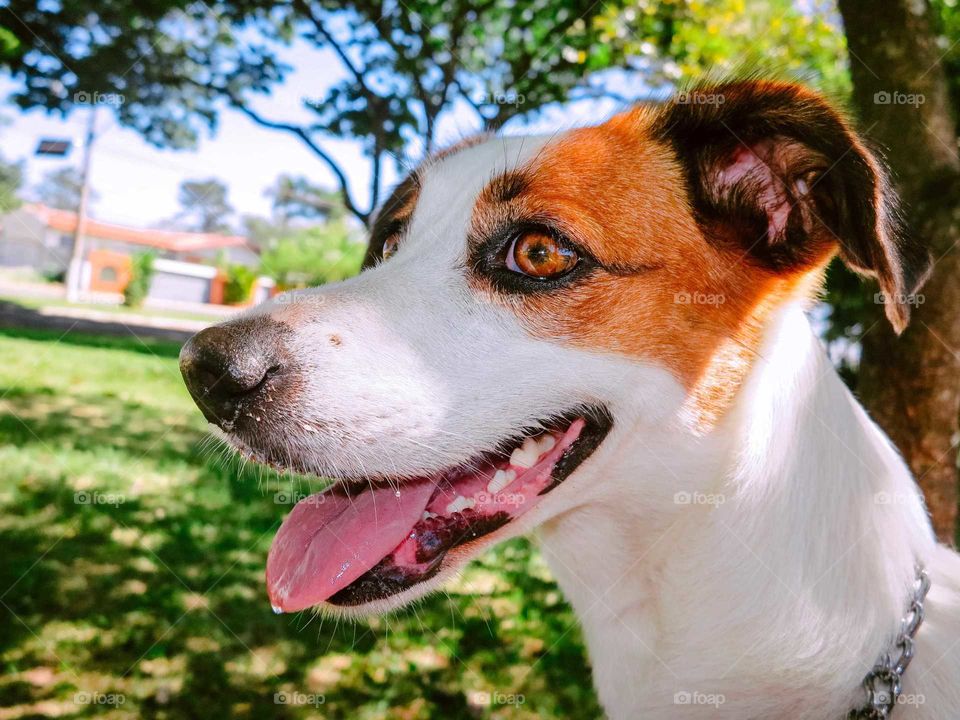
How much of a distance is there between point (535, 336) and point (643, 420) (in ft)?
1.28

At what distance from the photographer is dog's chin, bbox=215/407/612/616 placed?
1.91 m

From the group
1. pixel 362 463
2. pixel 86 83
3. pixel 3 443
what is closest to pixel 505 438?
pixel 362 463

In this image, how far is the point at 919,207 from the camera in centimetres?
321

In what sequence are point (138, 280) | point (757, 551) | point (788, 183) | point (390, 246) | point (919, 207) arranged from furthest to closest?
point (138, 280), point (919, 207), point (390, 246), point (788, 183), point (757, 551)

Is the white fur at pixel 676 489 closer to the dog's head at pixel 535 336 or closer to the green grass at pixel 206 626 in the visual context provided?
the dog's head at pixel 535 336

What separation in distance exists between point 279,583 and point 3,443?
6.16 m

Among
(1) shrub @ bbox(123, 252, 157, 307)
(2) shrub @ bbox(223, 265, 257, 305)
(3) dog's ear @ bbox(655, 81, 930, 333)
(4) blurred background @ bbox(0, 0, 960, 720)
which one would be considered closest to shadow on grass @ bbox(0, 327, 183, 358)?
(4) blurred background @ bbox(0, 0, 960, 720)

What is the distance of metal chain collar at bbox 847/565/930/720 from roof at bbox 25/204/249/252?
9.76 m

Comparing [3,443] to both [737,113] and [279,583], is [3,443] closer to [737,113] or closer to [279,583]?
[279,583]

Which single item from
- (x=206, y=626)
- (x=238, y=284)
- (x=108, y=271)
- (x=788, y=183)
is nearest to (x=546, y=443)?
(x=788, y=183)

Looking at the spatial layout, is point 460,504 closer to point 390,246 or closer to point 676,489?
point 676,489

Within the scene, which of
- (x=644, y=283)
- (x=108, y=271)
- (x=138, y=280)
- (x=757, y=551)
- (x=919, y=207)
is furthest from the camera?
(x=138, y=280)

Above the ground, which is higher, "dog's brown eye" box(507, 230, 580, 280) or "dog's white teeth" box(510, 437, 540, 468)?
"dog's brown eye" box(507, 230, 580, 280)

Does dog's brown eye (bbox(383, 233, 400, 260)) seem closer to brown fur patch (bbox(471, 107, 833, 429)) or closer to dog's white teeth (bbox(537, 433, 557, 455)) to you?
brown fur patch (bbox(471, 107, 833, 429))
